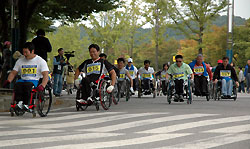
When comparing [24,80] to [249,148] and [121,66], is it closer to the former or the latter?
[249,148]

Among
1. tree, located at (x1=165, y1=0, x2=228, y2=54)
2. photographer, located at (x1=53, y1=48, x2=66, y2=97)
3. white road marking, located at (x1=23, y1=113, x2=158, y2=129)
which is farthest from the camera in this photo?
tree, located at (x1=165, y1=0, x2=228, y2=54)

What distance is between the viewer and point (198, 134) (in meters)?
8.51

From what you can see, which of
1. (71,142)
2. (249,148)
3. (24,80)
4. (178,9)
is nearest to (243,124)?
(249,148)

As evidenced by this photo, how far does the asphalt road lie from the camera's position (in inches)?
294

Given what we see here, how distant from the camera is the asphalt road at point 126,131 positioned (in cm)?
747

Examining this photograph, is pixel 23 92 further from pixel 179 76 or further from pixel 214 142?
pixel 179 76

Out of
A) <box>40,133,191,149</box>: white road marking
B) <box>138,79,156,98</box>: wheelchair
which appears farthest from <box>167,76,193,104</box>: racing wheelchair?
<box>40,133,191,149</box>: white road marking

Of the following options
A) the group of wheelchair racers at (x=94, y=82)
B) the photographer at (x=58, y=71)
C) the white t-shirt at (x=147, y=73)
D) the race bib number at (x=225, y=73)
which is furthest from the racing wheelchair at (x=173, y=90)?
the white t-shirt at (x=147, y=73)

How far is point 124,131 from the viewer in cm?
902

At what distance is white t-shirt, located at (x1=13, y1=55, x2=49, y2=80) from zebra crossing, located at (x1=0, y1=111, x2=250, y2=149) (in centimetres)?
86

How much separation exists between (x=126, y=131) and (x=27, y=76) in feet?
10.8

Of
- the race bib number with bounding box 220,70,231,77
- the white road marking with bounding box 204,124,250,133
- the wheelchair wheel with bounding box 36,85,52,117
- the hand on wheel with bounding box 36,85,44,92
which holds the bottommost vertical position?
the white road marking with bounding box 204,124,250,133

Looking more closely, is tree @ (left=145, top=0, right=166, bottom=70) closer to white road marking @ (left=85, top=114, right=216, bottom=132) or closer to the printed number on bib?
the printed number on bib

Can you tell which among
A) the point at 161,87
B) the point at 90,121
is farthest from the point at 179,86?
the point at 161,87
